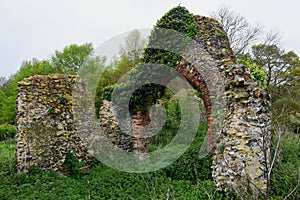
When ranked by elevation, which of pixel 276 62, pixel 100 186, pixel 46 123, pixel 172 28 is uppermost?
pixel 276 62

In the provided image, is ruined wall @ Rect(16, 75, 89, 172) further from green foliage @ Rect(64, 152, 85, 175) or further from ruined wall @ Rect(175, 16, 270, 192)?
ruined wall @ Rect(175, 16, 270, 192)

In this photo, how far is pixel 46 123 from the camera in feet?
22.8

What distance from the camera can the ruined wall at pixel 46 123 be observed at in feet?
21.7

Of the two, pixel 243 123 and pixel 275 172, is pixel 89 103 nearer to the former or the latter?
pixel 243 123

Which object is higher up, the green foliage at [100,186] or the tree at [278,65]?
the tree at [278,65]

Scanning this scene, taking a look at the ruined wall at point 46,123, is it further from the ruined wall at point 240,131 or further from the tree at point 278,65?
the tree at point 278,65

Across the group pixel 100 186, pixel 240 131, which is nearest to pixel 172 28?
pixel 240 131

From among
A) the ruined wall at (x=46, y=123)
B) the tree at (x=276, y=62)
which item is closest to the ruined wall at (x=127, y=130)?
the ruined wall at (x=46, y=123)

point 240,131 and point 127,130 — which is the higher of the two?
point 127,130

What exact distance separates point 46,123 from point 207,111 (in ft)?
15.0

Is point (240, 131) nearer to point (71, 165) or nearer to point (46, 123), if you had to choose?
point (71, 165)

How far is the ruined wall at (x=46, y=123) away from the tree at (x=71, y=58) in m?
16.1

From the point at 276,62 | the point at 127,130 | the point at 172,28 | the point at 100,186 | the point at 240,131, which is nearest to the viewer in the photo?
the point at 240,131

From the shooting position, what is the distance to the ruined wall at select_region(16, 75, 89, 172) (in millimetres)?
6609
